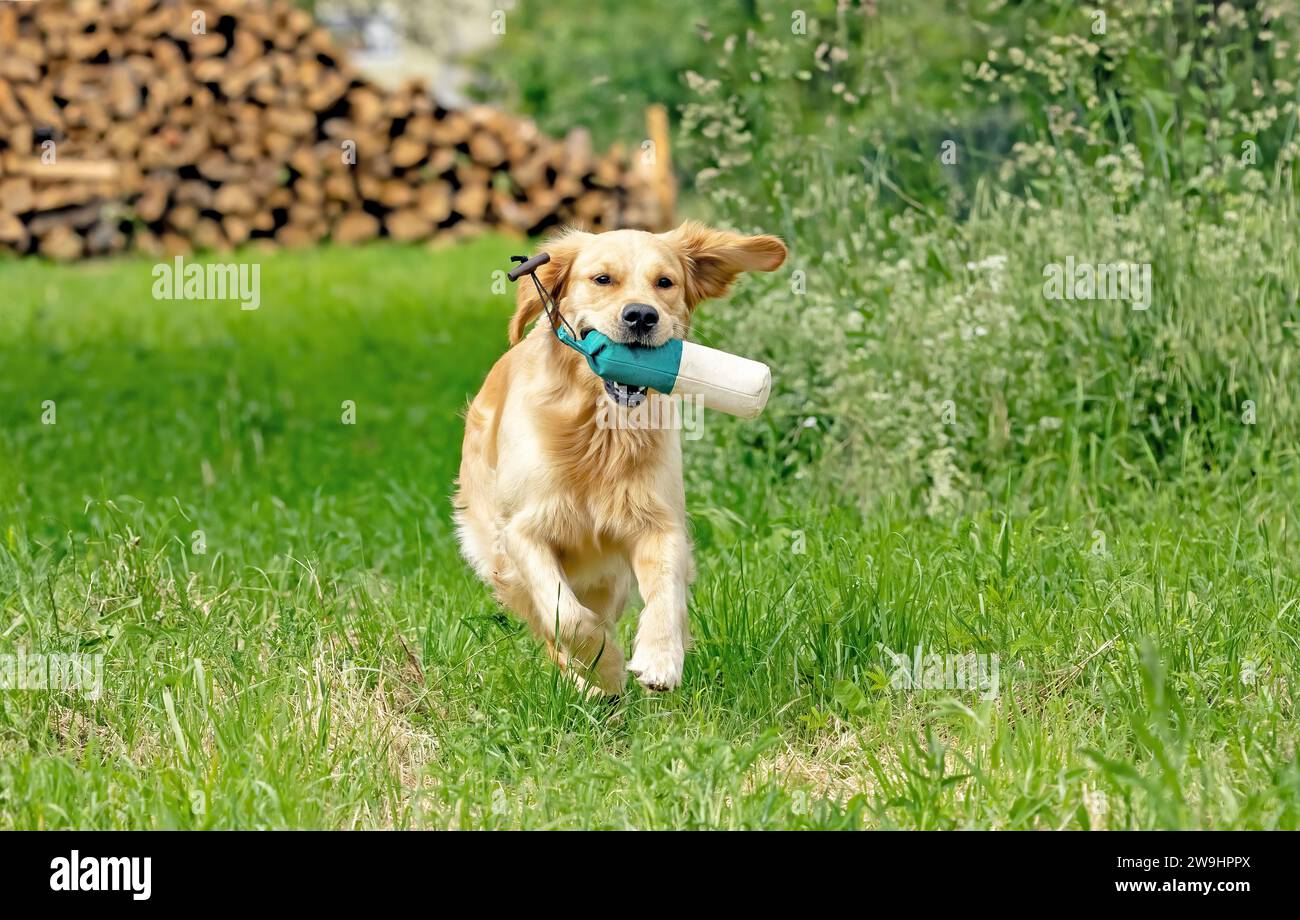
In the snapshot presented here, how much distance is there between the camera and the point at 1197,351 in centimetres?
527

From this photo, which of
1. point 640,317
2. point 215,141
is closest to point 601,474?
point 640,317

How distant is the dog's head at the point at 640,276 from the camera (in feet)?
11.9

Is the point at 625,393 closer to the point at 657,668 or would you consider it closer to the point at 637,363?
the point at 637,363

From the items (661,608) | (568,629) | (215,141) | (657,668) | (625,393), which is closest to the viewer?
(657,668)

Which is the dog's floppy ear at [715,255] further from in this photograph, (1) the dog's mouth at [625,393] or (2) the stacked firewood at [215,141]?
(2) the stacked firewood at [215,141]

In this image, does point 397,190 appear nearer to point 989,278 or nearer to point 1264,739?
point 989,278

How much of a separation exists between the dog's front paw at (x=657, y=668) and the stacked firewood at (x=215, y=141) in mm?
9617

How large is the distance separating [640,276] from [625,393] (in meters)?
0.29

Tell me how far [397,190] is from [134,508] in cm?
815

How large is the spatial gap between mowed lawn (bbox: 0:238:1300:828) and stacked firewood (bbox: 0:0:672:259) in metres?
7.08

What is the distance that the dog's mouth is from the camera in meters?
3.79

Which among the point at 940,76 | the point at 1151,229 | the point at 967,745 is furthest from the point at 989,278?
the point at 940,76

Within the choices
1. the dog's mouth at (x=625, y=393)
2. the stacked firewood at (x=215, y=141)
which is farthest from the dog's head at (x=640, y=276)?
the stacked firewood at (x=215, y=141)

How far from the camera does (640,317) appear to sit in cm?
357
